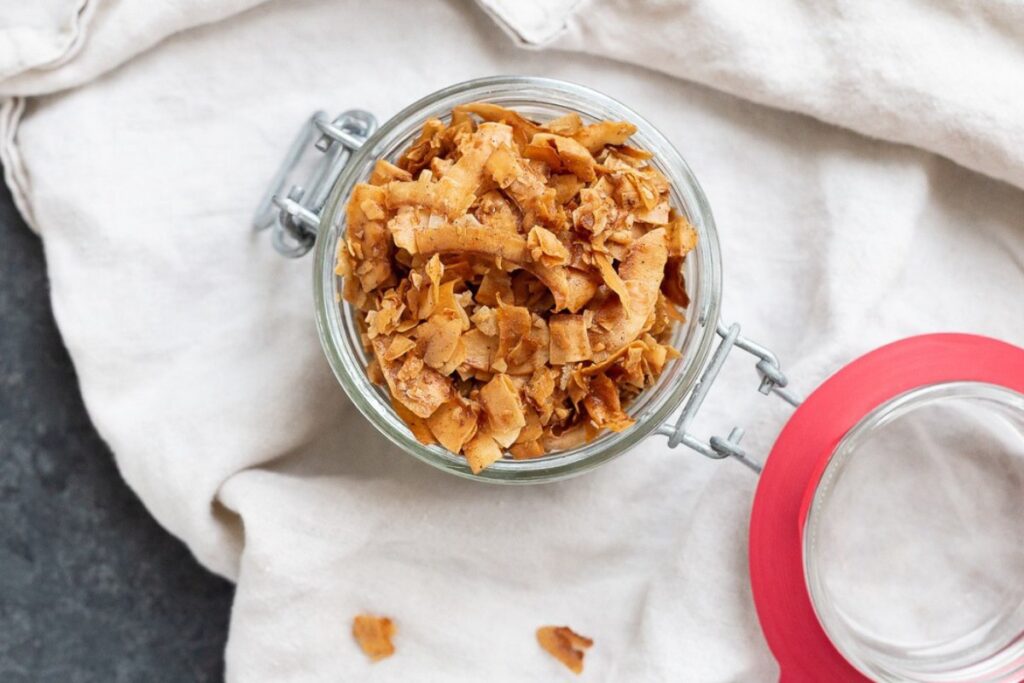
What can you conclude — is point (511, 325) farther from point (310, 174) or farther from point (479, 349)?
point (310, 174)

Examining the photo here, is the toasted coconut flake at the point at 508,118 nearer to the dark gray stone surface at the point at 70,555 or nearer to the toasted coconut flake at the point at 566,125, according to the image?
the toasted coconut flake at the point at 566,125

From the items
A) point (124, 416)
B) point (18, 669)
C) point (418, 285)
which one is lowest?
point (18, 669)

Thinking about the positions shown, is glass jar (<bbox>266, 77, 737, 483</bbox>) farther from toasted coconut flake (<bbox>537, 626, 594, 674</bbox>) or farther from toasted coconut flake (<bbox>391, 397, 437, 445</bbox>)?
toasted coconut flake (<bbox>537, 626, 594, 674</bbox>)

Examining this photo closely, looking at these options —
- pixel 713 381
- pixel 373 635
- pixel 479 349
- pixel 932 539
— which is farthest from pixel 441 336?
pixel 932 539

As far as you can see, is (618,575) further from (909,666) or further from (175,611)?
(175,611)

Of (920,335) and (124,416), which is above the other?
(920,335)

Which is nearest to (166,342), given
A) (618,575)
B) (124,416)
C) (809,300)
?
(124,416)
